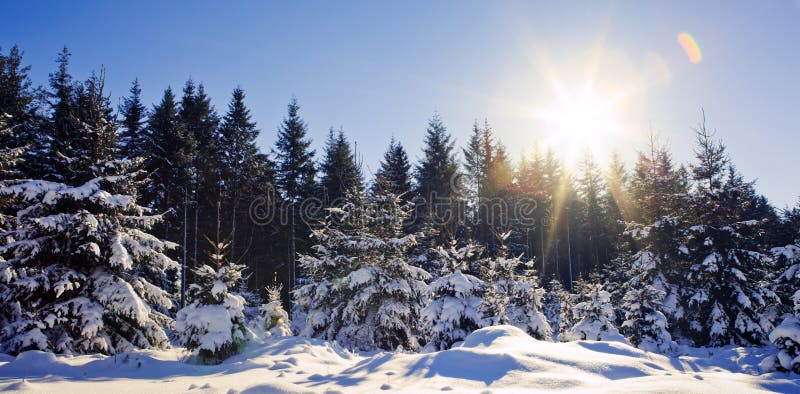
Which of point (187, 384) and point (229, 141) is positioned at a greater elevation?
point (229, 141)

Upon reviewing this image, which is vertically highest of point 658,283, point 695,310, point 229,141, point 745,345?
point 229,141

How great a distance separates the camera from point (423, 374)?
6207 millimetres

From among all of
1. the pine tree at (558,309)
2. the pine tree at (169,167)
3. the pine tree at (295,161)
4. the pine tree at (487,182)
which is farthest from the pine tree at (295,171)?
the pine tree at (558,309)

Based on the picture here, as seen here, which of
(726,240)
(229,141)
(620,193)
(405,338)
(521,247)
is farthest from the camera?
(620,193)

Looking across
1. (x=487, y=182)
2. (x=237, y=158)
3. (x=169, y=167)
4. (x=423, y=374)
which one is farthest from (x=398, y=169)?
(x=423, y=374)

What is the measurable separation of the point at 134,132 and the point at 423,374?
979 inches

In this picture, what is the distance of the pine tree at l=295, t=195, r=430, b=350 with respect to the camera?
1521 centimetres

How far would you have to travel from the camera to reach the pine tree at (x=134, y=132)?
23.1 meters

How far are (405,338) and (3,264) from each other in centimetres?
1232

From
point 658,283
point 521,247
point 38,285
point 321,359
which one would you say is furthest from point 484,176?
point 38,285

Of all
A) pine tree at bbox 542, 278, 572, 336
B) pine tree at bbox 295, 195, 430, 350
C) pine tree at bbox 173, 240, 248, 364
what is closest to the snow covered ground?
pine tree at bbox 173, 240, 248, 364

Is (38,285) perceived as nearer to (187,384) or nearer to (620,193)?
(187,384)

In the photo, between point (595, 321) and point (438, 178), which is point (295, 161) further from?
point (595, 321)

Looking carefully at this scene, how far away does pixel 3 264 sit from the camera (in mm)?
10258
